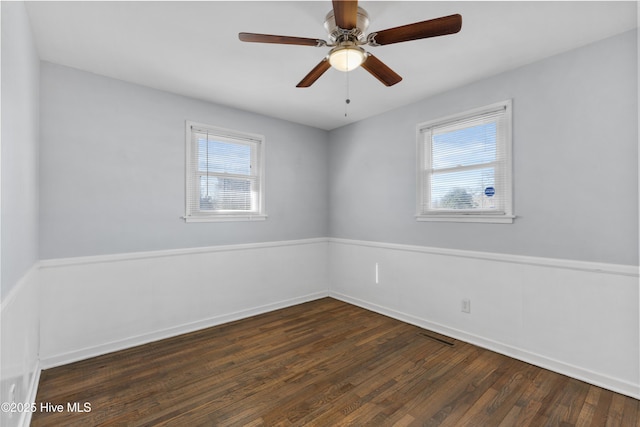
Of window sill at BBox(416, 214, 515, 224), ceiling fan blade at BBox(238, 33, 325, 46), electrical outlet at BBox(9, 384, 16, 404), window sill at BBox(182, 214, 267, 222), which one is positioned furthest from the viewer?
window sill at BBox(182, 214, 267, 222)

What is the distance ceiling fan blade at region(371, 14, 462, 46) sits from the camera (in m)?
1.55

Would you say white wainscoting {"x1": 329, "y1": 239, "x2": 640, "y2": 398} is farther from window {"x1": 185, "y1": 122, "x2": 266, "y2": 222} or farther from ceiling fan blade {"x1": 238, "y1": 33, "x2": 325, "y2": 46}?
ceiling fan blade {"x1": 238, "y1": 33, "x2": 325, "y2": 46}

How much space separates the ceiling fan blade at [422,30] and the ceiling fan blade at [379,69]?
0.57ft

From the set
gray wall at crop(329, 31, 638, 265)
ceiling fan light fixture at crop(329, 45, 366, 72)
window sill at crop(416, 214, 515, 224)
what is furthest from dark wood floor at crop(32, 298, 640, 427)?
ceiling fan light fixture at crop(329, 45, 366, 72)

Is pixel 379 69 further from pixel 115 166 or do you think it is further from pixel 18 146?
pixel 115 166

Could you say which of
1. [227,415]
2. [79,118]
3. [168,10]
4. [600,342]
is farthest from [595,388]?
[79,118]

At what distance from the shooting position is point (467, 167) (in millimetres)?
3109

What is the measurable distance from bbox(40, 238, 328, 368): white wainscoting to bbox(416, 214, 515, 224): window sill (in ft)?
6.09

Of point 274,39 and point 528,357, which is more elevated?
point 274,39

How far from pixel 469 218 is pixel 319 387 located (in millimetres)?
2151

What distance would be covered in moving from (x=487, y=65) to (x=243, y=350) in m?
3.50

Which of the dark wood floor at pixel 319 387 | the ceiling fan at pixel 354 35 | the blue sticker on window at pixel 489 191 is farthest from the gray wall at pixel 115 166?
the blue sticker on window at pixel 489 191

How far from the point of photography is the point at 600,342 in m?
2.28

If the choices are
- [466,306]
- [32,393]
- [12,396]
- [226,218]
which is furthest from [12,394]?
[466,306]
